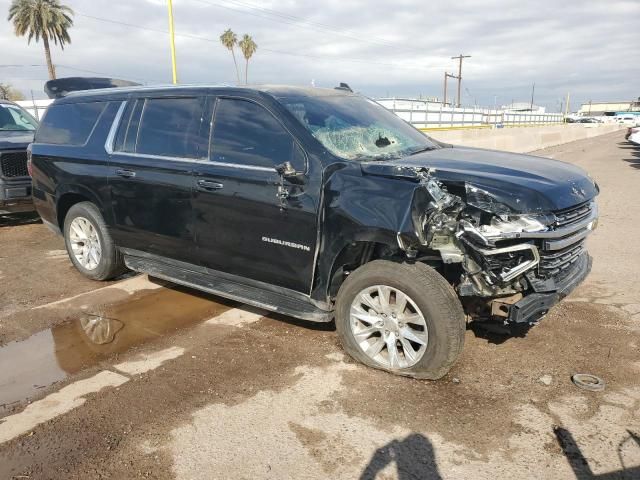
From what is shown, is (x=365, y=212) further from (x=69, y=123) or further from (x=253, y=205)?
(x=69, y=123)

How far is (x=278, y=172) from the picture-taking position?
3.76 meters

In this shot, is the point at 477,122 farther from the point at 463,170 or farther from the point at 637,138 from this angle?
the point at 463,170

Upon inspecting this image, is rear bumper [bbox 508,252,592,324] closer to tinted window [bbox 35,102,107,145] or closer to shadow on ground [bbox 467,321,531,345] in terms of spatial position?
shadow on ground [bbox 467,321,531,345]

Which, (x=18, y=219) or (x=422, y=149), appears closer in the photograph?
(x=422, y=149)

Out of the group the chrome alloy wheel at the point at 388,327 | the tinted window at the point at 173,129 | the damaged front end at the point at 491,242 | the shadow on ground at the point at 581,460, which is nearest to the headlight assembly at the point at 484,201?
the damaged front end at the point at 491,242

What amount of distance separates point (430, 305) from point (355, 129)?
65.0 inches

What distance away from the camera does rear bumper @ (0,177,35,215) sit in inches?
311

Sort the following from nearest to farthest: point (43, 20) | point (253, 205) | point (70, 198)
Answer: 1. point (253, 205)
2. point (70, 198)
3. point (43, 20)

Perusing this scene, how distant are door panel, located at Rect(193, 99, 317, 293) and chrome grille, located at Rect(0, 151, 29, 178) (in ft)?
17.3

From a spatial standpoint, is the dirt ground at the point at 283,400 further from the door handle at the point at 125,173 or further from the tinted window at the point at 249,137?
the tinted window at the point at 249,137

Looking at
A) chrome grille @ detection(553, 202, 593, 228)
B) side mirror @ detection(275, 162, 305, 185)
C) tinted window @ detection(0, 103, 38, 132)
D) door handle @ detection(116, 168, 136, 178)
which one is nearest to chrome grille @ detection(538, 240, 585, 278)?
chrome grille @ detection(553, 202, 593, 228)

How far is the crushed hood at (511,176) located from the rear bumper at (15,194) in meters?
6.64

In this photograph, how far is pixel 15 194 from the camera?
799 centimetres

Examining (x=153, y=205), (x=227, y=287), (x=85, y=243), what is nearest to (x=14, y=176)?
(x=85, y=243)
